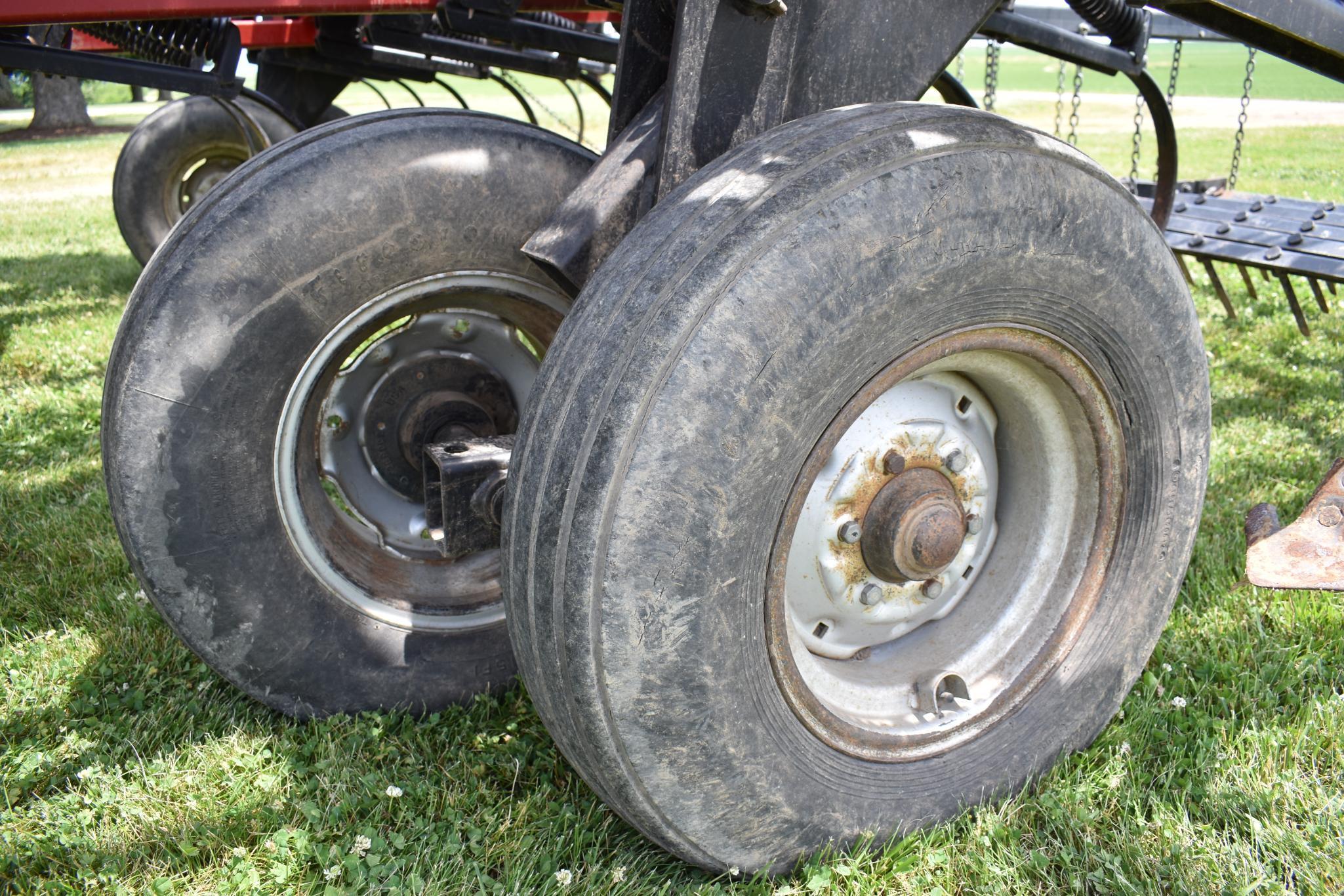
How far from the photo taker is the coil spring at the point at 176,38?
10.9 ft

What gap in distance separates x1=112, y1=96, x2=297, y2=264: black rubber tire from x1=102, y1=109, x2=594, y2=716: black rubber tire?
413 cm

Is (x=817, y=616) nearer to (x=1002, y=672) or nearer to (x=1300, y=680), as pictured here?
(x=1002, y=672)

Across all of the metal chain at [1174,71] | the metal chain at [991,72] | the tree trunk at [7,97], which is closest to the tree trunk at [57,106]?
the tree trunk at [7,97]

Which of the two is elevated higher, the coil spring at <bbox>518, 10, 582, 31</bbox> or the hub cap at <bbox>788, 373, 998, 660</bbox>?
the coil spring at <bbox>518, 10, 582, 31</bbox>

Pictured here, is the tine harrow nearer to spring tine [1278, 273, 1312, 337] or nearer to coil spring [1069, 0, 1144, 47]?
→ spring tine [1278, 273, 1312, 337]

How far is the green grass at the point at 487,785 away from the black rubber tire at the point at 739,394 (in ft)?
0.84

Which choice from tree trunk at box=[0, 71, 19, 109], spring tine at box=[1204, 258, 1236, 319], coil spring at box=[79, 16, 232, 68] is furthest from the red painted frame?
tree trunk at box=[0, 71, 19, 109]

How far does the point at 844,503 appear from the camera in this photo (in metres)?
1.65

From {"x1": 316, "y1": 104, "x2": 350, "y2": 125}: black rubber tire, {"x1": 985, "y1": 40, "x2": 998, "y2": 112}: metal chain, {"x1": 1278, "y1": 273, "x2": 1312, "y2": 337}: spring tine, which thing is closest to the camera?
{"x1": 985, "y1": 40, "x2": 998, "y2": 112}: metal chain

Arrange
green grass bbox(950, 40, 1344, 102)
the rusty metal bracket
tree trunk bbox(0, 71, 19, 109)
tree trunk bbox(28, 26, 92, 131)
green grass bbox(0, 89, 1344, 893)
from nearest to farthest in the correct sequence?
green grass bbox(0, 89, 1344, 893), the rusty metal bracket, tree trunk bbox(28, 26, 92, 131), tree trunk bbox(0, 71, 19, 109), green grass bbox(950, 40, 1344, 102)

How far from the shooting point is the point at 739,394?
49.4 inches

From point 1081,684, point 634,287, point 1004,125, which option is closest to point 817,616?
point 1081,684

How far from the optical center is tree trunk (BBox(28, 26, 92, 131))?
18359mm

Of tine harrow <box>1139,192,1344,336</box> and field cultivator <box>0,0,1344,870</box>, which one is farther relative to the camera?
tine harrow <box>1139,192,1344,336</box>
